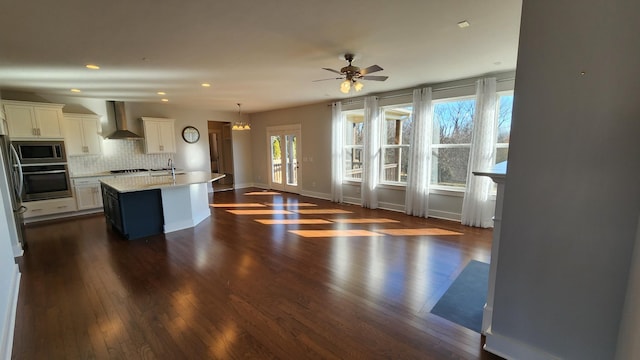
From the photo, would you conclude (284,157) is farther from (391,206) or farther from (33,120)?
(33,120)

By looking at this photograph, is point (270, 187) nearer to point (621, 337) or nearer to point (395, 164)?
point (395, 164)

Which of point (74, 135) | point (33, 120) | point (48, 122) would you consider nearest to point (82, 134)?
point (74, 135)

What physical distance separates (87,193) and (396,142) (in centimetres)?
684

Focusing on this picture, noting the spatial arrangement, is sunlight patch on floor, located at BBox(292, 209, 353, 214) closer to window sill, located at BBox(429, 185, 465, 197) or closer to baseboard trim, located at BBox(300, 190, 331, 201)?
baseboard trim, located at BBox(300, 190, 331, 201)

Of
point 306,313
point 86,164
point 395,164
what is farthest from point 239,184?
point 306,313

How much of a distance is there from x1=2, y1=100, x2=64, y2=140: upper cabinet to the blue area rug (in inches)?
286

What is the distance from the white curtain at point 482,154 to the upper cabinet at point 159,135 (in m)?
7.14

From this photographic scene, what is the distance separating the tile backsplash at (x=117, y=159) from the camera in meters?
6.00

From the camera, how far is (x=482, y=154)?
457cm

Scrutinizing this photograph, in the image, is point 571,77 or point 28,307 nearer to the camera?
point 571,77

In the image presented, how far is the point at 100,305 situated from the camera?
2.51 meters

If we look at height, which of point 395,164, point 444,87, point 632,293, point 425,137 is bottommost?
point 632,293

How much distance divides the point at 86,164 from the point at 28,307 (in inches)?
184

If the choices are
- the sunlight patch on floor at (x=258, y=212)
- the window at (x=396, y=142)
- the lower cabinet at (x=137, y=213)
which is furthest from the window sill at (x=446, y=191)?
the lower cabinet at (x=137, y=213)
